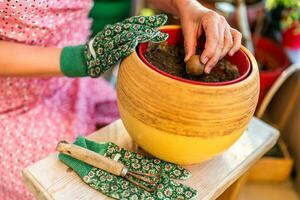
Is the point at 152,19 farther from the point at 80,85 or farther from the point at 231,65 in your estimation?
the point at 80,85

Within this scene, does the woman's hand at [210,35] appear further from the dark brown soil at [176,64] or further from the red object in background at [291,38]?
the red object in background at [291,38]

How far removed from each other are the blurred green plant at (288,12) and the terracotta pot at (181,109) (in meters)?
0.82

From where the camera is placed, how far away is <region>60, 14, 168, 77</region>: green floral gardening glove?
642mm

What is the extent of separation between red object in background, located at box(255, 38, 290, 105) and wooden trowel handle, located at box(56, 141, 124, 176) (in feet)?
2.57

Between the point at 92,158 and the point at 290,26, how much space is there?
3.38ft

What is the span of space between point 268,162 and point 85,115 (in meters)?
0.66

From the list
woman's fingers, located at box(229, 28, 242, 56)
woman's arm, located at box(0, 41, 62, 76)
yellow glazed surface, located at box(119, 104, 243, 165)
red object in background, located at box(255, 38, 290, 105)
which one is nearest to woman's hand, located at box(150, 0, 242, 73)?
woman's fingers, located at box(229, 28, 242, 56)

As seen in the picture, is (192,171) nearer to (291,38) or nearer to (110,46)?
(110,46)

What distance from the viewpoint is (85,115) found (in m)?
0.96

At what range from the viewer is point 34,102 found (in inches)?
35.0

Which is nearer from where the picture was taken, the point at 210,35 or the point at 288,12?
the point at 210,35

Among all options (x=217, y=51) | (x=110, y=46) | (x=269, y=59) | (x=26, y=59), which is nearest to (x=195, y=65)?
(x=217, y=51)

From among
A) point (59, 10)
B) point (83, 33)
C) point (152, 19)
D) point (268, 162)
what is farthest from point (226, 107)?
point (268, 162)

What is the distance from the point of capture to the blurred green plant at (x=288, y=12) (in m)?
1.33
